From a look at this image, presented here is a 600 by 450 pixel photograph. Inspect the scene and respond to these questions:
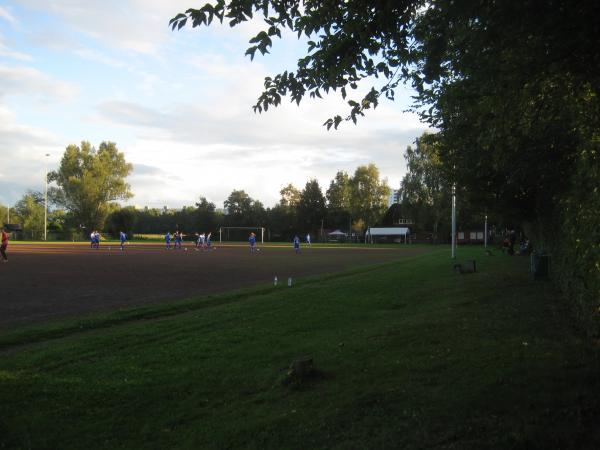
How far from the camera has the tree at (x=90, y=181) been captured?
9869cm

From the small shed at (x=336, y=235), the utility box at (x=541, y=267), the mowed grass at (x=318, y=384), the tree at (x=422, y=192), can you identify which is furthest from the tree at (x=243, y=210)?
the mowed grass at (x=318, y=384)

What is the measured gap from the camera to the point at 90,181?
97.9 m

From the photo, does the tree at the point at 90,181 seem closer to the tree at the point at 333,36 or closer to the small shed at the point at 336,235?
the small shed at the point at 336,235

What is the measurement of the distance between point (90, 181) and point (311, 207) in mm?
44071

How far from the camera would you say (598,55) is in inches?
178

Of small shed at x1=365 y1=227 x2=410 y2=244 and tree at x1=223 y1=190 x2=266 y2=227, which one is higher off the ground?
tree at x1=223 y1=190 x2=266 y2=227

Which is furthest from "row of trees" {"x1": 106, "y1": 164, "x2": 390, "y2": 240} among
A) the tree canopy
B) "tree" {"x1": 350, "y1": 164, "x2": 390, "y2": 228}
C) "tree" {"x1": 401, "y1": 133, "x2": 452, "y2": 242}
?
the tree canopy

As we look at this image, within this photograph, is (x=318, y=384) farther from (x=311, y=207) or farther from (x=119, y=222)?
(x=119, y=222)

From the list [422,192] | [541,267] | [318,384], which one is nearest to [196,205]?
[422,192]

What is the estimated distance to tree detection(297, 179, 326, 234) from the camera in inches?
4208

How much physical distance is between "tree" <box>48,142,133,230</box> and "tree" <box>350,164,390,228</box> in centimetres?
4623

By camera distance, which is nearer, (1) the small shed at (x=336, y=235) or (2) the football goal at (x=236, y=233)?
(2) the football goal at (x=236, y=233)

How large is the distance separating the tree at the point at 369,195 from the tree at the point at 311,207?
6759mm

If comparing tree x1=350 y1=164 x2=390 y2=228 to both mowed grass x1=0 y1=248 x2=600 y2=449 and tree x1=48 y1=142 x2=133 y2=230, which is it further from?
mowed grass x1=0 y1=248 x2=600 y2=449
